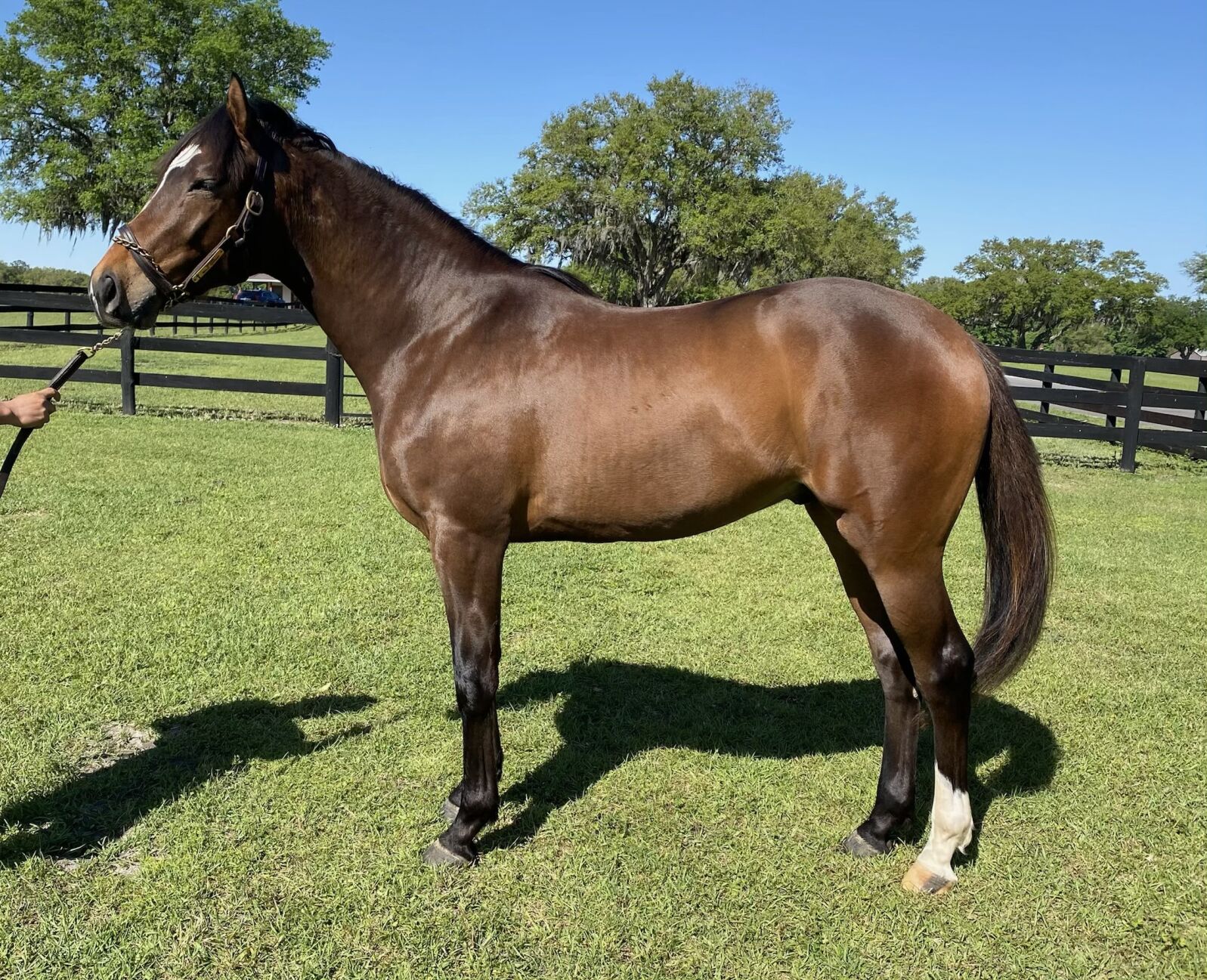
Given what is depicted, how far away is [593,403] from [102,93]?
132 feet

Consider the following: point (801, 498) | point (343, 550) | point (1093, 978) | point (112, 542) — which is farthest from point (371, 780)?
point (112, 542)

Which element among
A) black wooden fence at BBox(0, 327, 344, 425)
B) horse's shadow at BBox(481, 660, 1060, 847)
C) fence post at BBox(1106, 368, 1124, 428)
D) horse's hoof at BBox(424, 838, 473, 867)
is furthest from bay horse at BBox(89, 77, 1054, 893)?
fence post at BBox(1106, 368, 1124, 428)

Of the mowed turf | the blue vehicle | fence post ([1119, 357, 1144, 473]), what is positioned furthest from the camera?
the blue vehicle

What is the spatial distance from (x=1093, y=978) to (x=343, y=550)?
196 inches

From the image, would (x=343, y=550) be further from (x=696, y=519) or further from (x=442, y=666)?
Answer: (x=696, y=519)

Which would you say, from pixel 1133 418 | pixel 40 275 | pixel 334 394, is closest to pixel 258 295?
pixel 40 275

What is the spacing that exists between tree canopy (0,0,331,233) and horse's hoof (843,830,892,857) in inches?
1454

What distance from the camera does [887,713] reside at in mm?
3059

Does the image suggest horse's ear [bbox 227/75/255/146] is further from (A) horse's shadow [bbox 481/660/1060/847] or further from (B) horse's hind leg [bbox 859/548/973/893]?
(A) horse's shadow [bbox 481/660/1060/847]

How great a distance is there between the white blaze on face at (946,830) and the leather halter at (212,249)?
2968mm

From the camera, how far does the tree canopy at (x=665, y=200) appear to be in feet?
128

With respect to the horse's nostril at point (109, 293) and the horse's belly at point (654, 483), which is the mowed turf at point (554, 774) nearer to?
the horse's belly at point (654, 483)

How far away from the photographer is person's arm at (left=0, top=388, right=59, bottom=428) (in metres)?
2.51

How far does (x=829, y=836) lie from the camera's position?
2957 mm
